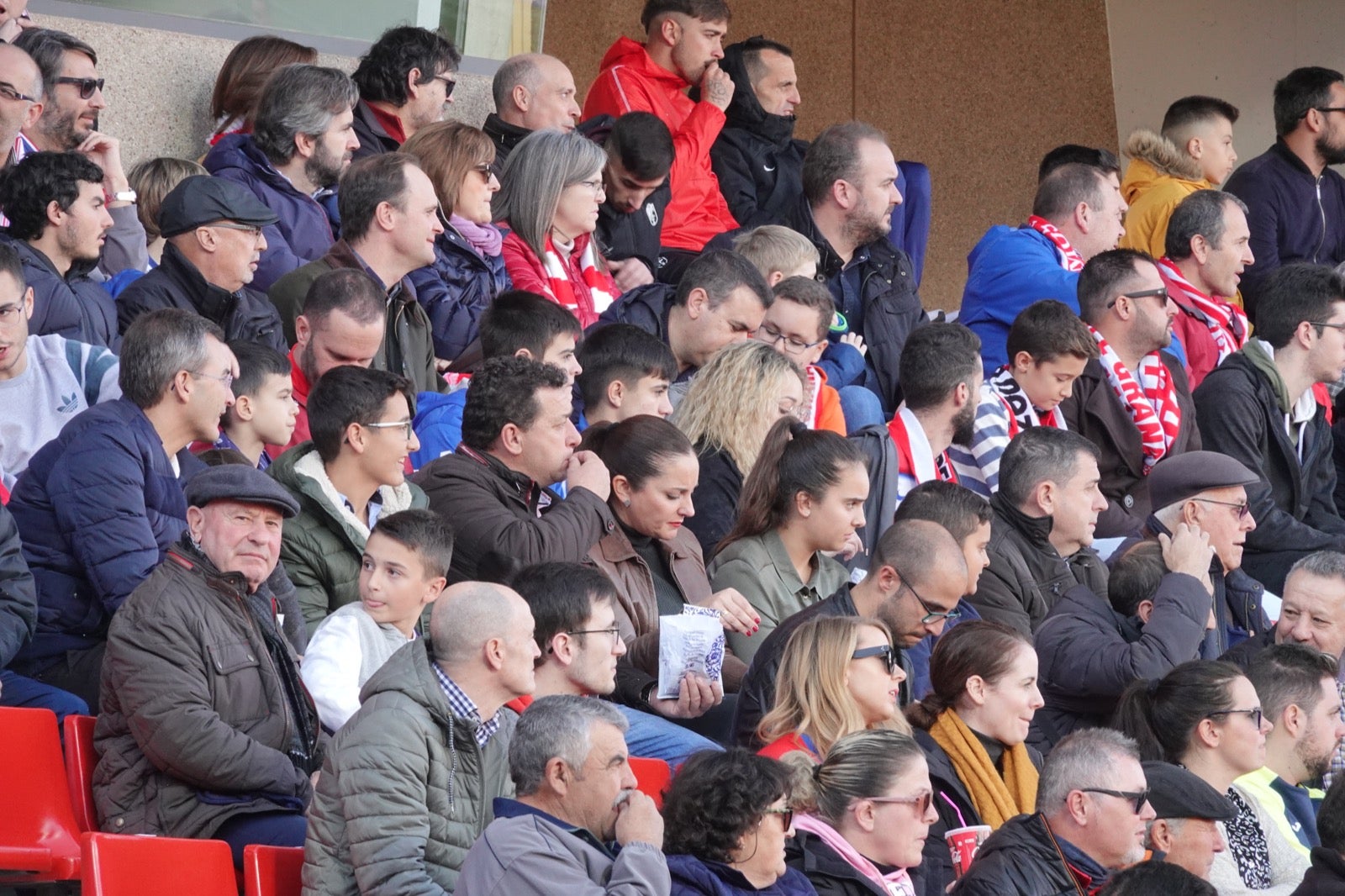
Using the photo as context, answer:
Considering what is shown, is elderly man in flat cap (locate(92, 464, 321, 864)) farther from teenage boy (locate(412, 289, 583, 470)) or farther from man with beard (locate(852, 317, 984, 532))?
man with beard (locate(852, 317, 984, 532))

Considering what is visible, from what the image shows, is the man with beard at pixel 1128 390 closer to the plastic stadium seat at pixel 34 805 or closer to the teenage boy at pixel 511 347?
the teenage boy at pixel 511 347

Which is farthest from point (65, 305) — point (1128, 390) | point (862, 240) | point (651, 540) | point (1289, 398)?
point (1289, 398)

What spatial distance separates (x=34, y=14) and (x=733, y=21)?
470cm

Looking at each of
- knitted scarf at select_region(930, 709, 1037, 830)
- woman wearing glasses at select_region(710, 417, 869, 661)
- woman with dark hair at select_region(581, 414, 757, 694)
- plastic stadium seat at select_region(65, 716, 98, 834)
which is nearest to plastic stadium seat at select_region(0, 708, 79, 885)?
plastic stadium seat at select_region(65, 716, 98, 834)

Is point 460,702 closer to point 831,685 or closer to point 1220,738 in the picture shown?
point 831,685

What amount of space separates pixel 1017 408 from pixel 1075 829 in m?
2.79

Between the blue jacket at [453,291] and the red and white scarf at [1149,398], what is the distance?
238 centimetres

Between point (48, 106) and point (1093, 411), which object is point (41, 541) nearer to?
A: point (48, 106)

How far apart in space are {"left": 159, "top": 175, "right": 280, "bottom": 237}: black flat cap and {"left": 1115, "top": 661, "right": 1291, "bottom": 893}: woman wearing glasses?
303cm

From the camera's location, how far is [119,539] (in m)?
4.78

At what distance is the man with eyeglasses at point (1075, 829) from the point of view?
468 centimetres

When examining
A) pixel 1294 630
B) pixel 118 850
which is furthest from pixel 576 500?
pixel 1294 630

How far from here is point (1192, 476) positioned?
684 cm

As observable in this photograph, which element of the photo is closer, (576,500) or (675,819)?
(675,819)
